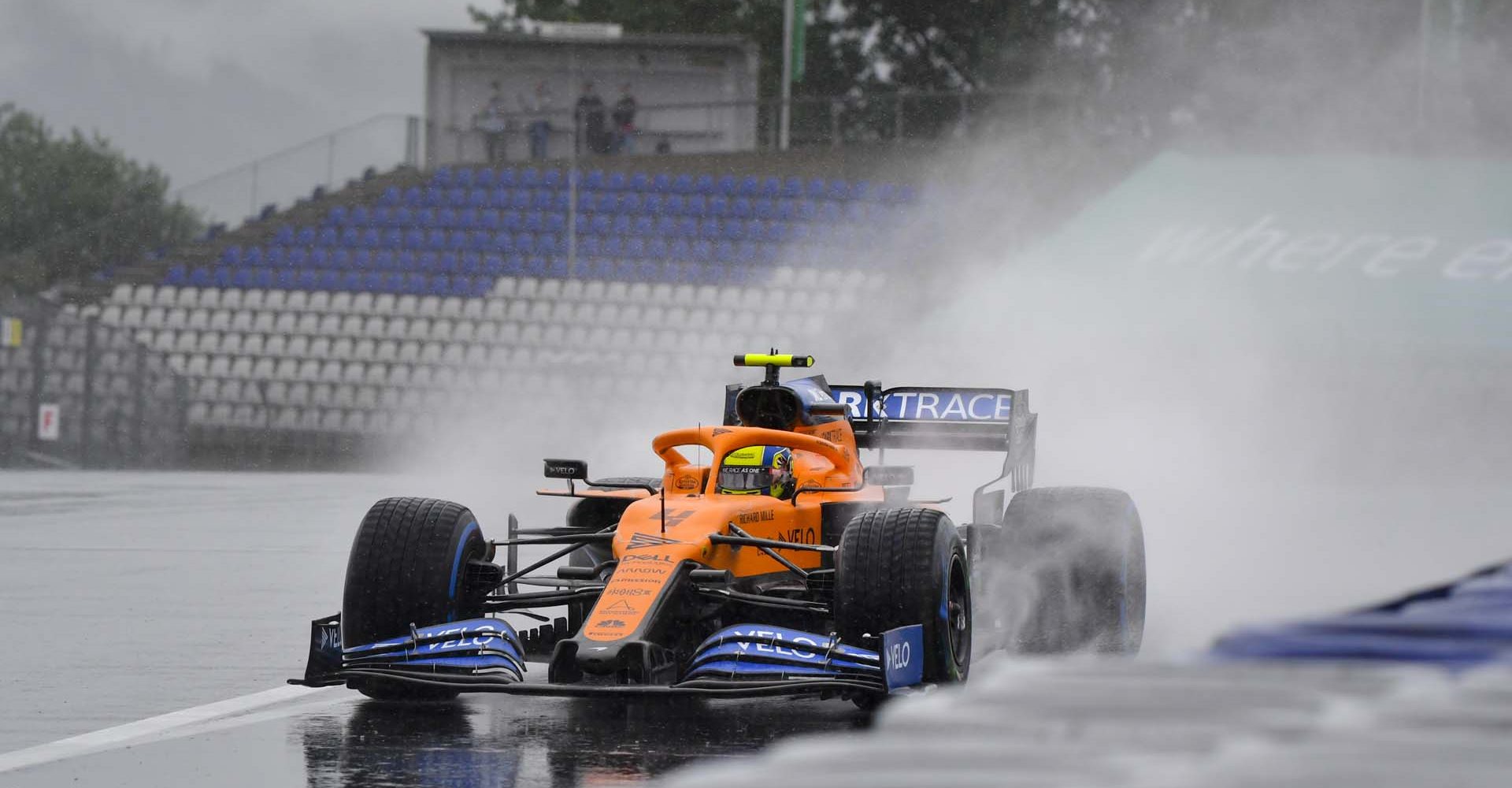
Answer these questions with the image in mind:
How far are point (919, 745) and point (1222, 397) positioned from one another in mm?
26669

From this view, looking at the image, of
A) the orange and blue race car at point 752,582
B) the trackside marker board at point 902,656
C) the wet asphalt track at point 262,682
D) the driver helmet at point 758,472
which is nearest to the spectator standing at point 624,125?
the wet asphalt track at point 262,682

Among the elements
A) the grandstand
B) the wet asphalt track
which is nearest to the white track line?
the wet asphalt track

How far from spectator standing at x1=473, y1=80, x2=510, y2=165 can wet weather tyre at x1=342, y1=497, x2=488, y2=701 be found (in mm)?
27600

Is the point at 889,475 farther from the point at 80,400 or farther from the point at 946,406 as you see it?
the point at 80,400

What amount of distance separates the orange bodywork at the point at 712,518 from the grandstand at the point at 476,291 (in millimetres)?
20281

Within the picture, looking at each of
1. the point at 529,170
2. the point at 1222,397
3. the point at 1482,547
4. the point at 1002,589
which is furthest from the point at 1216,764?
the point at 529,170

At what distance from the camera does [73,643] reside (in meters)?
10.0

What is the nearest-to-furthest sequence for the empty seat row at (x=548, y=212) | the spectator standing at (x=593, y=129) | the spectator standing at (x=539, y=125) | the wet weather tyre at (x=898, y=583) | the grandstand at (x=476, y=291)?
the wet weather tyre at (x=898, y=583)
the grandstand at (x=476, y=291)
the empty seat row at (x=548, y=212)
the spectator standing at (x=593, y=129)
the spectator standing at (x=539, y=125)

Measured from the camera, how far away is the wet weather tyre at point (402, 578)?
787 centimetres

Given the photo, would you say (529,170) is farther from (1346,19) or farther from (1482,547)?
(1482,547)

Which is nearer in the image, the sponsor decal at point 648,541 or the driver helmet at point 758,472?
the sponsor decal at point 648,541

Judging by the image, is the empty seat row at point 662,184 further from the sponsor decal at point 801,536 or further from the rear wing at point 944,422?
the sponsor decal at point 801,536

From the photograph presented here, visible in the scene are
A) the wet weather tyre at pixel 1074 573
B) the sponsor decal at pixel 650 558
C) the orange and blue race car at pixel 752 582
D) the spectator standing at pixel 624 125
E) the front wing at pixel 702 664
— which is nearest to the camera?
the front wing at pixel 702 664

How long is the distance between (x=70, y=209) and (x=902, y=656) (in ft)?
195
